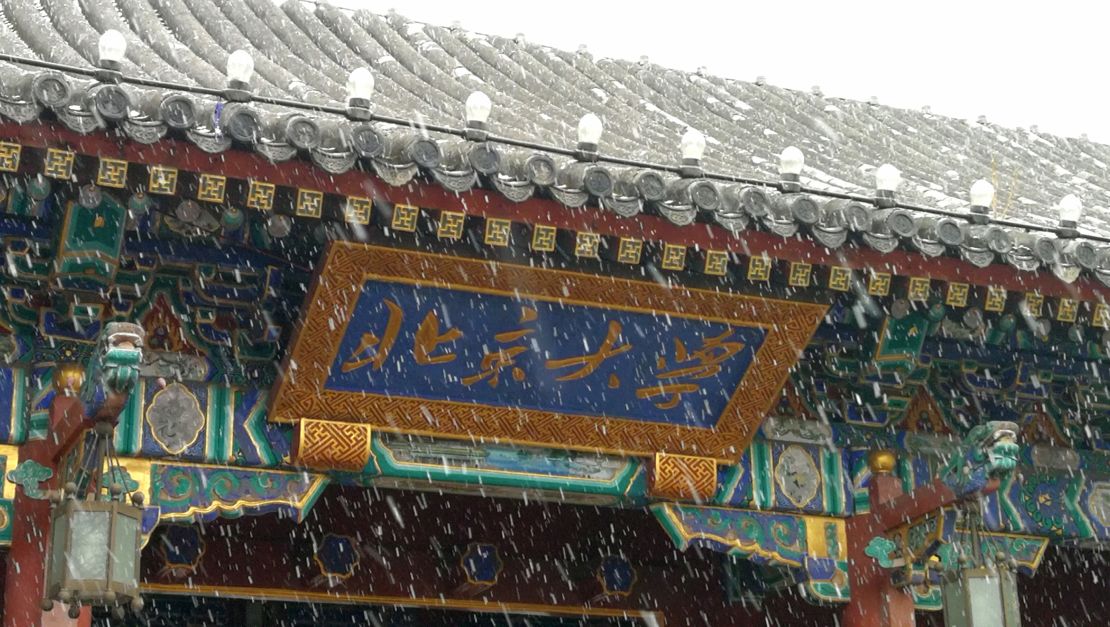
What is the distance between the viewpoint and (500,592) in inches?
348

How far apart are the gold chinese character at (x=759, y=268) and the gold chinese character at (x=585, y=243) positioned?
0.66m

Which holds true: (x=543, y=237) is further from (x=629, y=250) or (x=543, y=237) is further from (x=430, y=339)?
(x=430, y=339)

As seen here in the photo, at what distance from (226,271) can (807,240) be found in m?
2.31

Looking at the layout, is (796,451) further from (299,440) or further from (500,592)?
(299,440)

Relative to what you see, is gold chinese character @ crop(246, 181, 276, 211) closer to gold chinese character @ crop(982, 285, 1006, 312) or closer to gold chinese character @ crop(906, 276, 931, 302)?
gold chinese character @ crop(906, 276, 931, 302)

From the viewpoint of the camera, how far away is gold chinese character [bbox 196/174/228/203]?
616 centimetres

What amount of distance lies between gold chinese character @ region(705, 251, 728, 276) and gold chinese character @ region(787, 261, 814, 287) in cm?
28

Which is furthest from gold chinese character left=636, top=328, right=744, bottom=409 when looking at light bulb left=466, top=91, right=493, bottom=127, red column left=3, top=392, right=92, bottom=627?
red column left=3, top=392, right=92, bottom=627

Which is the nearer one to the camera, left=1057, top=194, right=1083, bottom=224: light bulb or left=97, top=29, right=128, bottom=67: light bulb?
left=97, top=29, right=128, bottom=67: light bulb

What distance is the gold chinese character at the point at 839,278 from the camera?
709 cm

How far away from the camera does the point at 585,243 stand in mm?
6742

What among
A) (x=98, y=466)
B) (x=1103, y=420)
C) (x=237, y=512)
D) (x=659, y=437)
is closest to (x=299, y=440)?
(x=237, y=512)

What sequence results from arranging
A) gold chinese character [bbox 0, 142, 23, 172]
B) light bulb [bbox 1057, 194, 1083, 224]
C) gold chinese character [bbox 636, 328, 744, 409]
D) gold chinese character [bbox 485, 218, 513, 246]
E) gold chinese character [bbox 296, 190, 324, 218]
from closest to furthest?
gold chinese character [bbox 0, 142, 23, 172] → gold chinese character [bbox 296, 190, 324, 218] → gold chinese character [bbox 485, 218, 513, 246] → light bulb [bbox 1057, 194, 1083, 224] → gold chinese character [bbox 636, 328, 744, 409]

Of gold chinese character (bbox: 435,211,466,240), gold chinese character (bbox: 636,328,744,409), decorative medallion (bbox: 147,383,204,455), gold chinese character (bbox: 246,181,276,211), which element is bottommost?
decorative medallion (bbox: 147,383,204,455)
